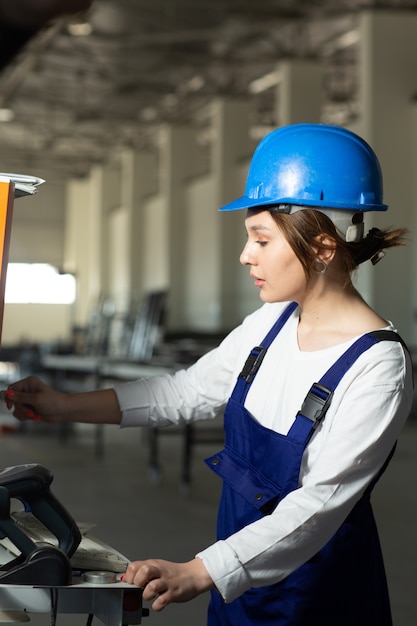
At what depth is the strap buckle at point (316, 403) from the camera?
129cm

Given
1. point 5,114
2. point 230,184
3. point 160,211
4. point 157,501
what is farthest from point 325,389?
point 5,114

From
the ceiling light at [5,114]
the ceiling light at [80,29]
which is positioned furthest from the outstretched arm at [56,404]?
the ceiling light at [5,114]

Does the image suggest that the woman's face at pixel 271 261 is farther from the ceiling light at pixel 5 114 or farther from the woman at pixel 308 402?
the ceiling light at pixel 5 114

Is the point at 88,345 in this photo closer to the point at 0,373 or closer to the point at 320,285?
the point at 0,373

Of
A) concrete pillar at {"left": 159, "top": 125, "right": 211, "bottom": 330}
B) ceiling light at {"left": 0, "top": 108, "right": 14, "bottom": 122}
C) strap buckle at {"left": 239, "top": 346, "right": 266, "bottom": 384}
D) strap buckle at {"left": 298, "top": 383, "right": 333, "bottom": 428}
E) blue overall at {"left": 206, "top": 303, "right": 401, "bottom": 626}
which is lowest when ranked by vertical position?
blue overall at {"left": 206, "top": 303, "right": 401, "bottom": 626}

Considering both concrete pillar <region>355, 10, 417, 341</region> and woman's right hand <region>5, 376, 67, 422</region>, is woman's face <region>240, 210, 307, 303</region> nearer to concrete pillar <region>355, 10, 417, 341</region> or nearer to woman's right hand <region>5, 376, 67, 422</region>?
woman's right hand <region>5, 376, 67, 422</region>

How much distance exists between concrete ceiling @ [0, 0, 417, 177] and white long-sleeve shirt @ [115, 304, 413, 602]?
7.07 metres

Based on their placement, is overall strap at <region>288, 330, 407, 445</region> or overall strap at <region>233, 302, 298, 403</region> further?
overall strap at <region>233, 302, 298, 403</region>

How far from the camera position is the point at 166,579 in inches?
42.2

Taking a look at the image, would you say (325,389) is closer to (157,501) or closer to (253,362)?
(253,362)

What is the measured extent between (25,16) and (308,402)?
2.32 feet

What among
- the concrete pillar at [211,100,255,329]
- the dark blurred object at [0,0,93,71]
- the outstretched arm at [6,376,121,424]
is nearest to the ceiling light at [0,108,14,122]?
the concrete pillar at [211,100,255,329]

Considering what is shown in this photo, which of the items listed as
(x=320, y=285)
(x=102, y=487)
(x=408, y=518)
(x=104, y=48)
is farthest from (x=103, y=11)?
(x=320, y=285)

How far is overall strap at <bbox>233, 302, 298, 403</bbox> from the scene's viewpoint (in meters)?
1.50
